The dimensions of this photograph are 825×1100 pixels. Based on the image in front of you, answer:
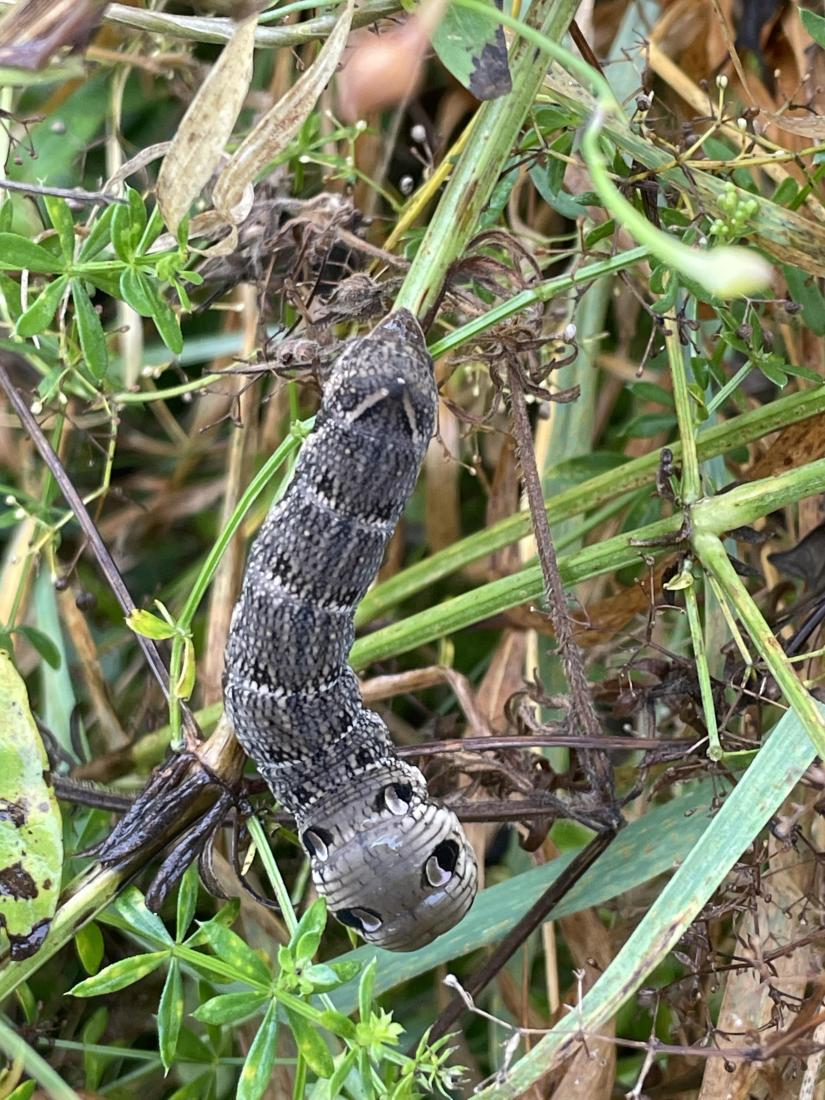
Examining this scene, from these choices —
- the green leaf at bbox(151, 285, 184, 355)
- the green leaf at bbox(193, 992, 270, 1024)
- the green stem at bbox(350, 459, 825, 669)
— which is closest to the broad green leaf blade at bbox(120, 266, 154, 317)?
the green leaf at bbox(151, 285, 184, 355)

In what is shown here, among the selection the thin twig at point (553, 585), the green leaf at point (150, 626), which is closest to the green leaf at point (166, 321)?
the green leaf at point (150, 626)

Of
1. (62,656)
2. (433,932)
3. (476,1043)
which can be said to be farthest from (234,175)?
(476,1043)

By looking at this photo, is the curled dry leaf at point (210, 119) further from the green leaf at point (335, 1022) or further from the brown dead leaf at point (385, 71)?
the green leaf at point (335, 1022)

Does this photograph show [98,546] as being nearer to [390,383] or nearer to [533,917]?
[390,383]

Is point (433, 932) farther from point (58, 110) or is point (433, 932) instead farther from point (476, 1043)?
point (58, 110)

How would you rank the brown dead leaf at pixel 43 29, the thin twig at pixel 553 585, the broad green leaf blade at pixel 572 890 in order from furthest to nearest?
the broad green leaf blade at pixel 572 890
the thin twig at pixel 553 585
the brown dead leaf at pixel 43 29
